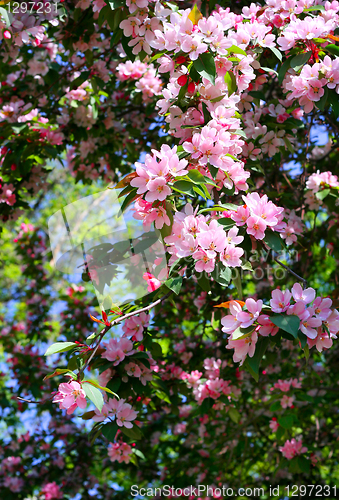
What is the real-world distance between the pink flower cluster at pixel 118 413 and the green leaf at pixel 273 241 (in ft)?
2.75

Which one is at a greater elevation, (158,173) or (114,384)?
(158,173)

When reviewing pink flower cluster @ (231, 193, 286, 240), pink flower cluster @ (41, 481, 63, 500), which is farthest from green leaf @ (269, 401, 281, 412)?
pink flower cluster @ (41, 481, 63, 500)

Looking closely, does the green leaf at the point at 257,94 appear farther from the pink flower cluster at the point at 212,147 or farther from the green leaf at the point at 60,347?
the green leaf at the point at 60,347

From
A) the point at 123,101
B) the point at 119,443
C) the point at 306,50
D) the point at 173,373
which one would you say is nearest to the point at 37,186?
the point at 123,101

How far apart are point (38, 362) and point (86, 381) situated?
3.25m

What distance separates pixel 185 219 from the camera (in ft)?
4.31

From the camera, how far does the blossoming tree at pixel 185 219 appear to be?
4.26 feet

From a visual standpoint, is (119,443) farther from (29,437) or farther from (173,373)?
(29,437)

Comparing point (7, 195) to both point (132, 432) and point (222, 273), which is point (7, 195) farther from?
point (222, 273)

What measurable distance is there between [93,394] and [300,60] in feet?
4.59

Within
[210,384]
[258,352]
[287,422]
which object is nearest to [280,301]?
[258,352]

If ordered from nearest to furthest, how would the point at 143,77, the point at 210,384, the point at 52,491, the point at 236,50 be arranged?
the point at 236,50 < the point at 210,384 < the point at 143,77 < the point at 52,491

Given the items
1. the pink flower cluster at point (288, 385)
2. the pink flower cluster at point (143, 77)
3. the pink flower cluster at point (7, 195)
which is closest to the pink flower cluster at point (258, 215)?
the pink flower cluster at point (288, 385)

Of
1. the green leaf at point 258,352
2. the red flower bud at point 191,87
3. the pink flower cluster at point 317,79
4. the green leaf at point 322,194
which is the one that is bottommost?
the green leaf at point 322,194
